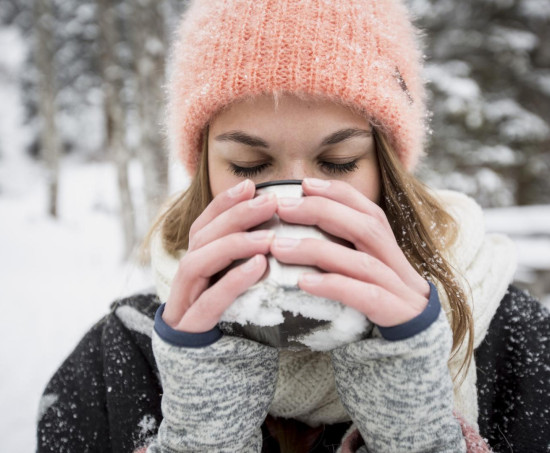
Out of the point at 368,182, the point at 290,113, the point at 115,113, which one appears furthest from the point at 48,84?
the point at 368,182

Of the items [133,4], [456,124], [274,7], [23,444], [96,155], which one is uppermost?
[96,155]

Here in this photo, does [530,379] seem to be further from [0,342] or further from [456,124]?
[456,124]

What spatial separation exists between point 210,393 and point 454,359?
3.06 ft

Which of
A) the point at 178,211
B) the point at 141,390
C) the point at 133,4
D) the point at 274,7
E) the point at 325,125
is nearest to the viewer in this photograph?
the point at 325,125

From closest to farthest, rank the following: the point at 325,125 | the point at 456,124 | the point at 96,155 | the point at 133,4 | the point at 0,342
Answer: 1. the point at 325,125
2. the point at 0,342
3. the point at 133,4
4. the point at 456,124
5. the point at 96,155

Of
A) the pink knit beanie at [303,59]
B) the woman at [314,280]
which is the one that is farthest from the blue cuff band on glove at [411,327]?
the pink knit beanie at [303,59]

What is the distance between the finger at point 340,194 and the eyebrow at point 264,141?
1.20 ft

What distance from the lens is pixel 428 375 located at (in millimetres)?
978

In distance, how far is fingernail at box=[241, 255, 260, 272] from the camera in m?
0.88

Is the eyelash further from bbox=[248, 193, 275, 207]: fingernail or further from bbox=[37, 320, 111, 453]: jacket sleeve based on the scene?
bbox=[37, 320, 111, 453]: jacket sleeve

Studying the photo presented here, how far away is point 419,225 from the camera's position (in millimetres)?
1518

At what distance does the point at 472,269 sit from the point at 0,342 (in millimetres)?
6036

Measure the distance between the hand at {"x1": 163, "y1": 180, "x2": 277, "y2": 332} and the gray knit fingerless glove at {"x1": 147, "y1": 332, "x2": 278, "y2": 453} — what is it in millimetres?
86

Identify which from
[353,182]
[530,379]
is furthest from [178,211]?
[530,379]
